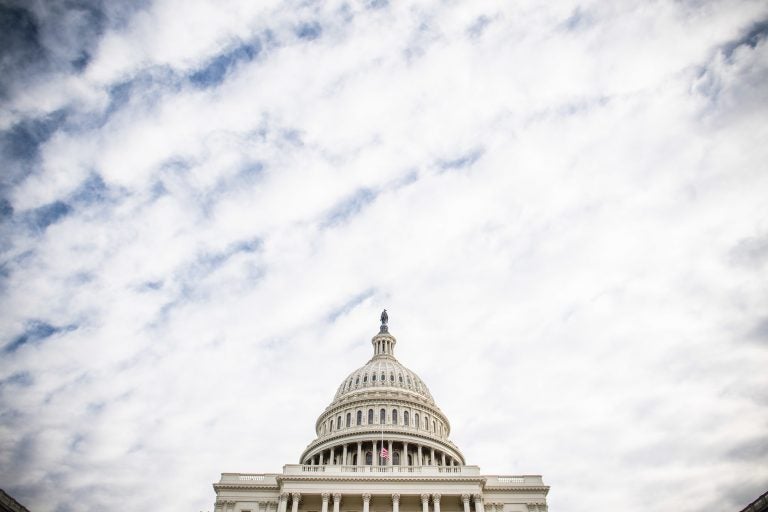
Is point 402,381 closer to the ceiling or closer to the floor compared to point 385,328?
closer to the floor

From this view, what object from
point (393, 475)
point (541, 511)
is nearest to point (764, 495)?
point (541, 511)

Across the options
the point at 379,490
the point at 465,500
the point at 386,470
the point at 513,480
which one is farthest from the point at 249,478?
the point at 513,480

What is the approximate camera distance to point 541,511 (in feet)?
181

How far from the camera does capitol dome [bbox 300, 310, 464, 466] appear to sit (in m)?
76.2

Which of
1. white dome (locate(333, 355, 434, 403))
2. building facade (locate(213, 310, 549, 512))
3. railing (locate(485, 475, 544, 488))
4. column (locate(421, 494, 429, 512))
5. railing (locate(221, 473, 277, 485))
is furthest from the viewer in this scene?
white dome (locate(333, 355, 434, 403))

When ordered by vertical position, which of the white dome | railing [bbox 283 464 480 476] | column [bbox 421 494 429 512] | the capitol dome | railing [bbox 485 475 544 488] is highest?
the white dome

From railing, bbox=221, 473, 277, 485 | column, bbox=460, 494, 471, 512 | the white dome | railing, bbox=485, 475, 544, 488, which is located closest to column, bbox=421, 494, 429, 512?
column, bbox=460, 494, 471, 512

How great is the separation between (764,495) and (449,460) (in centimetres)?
4329

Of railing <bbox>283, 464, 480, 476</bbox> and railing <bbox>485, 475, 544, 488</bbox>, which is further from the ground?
railing <bbox>283, 464, 480, 476</bbox>

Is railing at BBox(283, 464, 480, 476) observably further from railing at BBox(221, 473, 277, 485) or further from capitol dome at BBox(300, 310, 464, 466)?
capitol dome at BBox(300, 310, 464, 466)

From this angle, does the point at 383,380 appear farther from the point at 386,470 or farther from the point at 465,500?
the point at 465,500

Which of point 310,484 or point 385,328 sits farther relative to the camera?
point 385,328

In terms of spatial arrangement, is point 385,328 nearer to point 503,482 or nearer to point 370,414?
point 370,414

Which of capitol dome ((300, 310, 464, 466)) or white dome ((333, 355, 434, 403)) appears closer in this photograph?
capitol dome ((300, 310, 464, 466))
